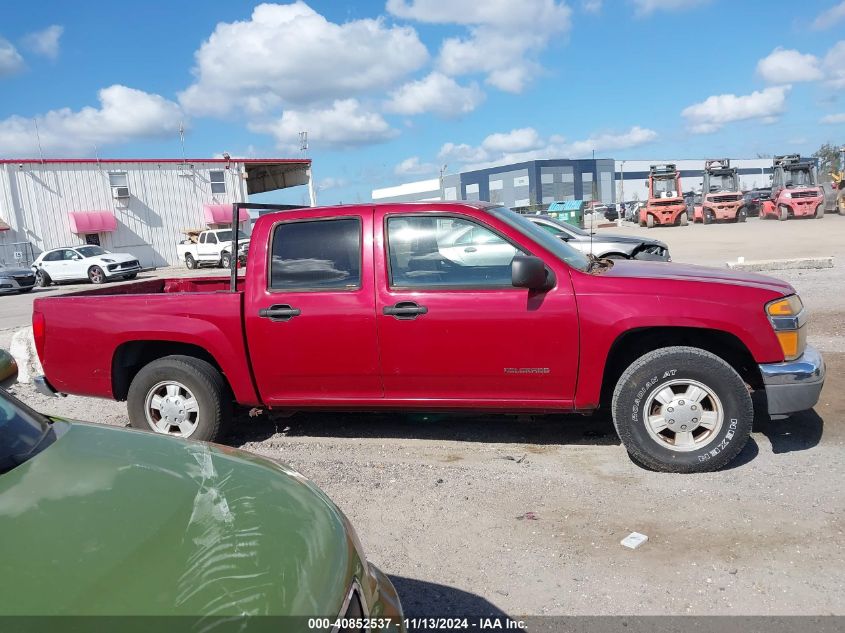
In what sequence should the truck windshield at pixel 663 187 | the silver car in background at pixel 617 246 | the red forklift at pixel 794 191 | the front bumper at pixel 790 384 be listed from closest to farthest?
the front bumper at pixel 790 384 < the silver car in background at pixel 617 246 < the red forklift at pixel 794 191 < the truck windshield at pixel 663 187

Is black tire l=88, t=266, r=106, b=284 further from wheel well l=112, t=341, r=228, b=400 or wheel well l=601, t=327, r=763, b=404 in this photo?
wheel well l=601, t=327, r=763, b=404

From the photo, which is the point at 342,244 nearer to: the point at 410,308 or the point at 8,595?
the point at 410,308

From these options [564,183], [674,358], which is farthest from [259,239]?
[564,183]

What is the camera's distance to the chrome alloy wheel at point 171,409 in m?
4.95

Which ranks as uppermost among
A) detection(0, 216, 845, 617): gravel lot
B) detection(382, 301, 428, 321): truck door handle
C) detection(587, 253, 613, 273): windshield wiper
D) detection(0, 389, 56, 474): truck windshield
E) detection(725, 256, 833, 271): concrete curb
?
detection(587, 253, 613, 273): windshield wiper

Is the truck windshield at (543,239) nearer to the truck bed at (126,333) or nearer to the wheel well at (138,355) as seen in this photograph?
the truck bed at (126,333)

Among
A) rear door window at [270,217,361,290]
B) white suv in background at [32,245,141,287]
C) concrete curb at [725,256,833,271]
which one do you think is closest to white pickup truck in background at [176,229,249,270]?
white suv in background at [32,245,141,287]

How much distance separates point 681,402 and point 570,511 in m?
1.02

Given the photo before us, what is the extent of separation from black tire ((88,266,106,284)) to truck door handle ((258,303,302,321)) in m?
24.8

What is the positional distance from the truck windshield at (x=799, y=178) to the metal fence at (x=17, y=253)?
40438 millimetres

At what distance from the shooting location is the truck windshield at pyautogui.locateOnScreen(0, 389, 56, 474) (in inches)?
85.5

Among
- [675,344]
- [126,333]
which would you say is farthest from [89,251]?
[675,344]

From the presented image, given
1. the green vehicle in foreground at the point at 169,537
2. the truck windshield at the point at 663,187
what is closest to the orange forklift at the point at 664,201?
the truck windshield at the point at 663,187

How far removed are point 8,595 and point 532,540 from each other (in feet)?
8.66
